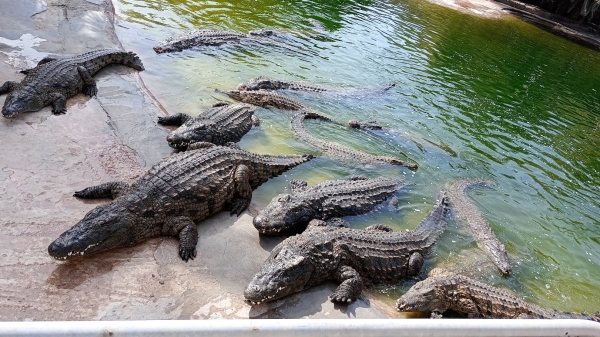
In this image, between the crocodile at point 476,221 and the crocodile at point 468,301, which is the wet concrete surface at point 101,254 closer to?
the crocodile at point 468,301

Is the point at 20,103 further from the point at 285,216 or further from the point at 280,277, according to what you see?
the point at 280,277

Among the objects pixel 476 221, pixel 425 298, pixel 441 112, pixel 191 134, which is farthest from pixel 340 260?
pixel 441 112

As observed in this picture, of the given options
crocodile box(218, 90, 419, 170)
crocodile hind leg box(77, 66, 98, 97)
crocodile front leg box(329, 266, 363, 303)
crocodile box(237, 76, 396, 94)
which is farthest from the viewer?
crocodile box(237, 76, 396, 94)

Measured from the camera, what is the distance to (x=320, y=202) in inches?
228

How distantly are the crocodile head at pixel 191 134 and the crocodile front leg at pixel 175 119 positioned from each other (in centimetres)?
32

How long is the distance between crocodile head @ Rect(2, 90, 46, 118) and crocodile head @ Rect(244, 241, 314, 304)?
4399 mm

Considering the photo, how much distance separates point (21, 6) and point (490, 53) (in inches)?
619

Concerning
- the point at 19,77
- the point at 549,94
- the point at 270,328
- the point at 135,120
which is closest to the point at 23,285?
the point at 270,328

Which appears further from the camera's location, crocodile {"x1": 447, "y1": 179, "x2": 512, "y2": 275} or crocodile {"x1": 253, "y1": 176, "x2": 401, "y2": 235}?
crocodile {"x1": 447, "y1": 179, "x2": 512, "y2": 275}

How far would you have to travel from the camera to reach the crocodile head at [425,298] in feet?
15.0

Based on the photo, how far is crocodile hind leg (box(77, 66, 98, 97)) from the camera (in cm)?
753

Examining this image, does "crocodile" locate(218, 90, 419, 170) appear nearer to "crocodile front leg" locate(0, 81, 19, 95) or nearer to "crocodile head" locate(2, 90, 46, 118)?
"crocodile head" locate(2, 90, 46, 118)

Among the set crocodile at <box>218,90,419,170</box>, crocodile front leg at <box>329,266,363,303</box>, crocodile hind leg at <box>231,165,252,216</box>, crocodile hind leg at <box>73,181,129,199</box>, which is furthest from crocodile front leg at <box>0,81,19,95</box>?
crocodile front leg at <box>329,266,363,303</box>

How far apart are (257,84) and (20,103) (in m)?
4.79
